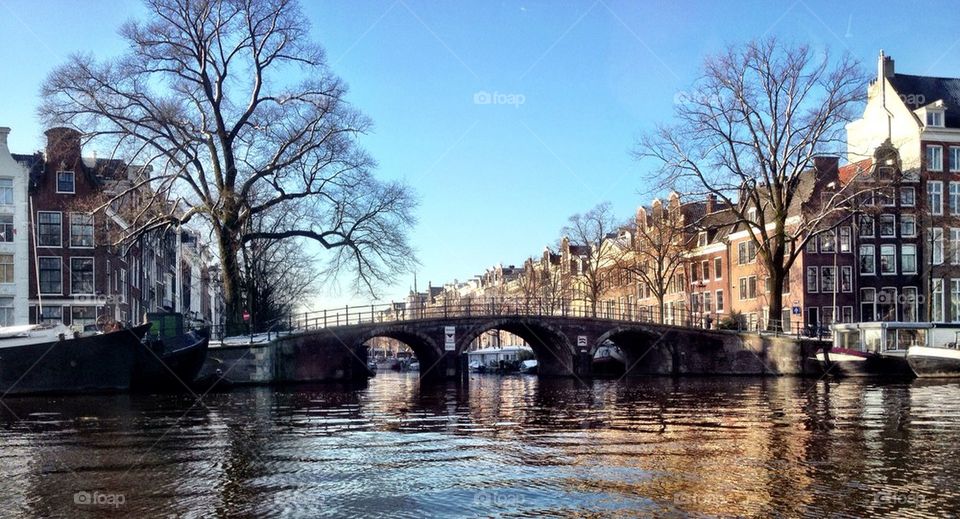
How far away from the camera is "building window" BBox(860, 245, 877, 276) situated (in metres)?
55.4

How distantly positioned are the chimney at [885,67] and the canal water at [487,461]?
39970 millimetres

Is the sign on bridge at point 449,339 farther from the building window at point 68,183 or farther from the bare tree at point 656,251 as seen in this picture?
the building window at point 68,183

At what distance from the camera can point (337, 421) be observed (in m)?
20.2

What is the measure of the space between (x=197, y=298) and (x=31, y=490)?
357 feet

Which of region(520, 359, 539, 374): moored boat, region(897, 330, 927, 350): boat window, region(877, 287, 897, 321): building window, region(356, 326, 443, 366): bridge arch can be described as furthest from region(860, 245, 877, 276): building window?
region(356, 326, 443, 366): bridge arch

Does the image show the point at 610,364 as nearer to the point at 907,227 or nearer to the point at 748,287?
the point at 748,287

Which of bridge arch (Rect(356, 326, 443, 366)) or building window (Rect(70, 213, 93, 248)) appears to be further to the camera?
building window (Rect(70, 213, 93, 248))

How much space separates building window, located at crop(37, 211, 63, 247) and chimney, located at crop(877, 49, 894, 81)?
50205 millimetres

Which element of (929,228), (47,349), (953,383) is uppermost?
(929,228)

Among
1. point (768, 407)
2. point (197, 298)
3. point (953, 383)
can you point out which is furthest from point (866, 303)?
point (197, 298)

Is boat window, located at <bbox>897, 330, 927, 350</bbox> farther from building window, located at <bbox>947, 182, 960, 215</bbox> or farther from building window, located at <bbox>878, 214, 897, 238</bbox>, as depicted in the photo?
building window, located at <bbox>947, 182, 960, 215</bbox>

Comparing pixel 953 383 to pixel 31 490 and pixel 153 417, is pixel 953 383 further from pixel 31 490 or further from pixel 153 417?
pixel 31 490

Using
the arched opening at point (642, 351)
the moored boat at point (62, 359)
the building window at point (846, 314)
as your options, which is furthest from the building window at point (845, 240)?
the moored boat at point (62, 359)

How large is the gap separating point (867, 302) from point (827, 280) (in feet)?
9.73
